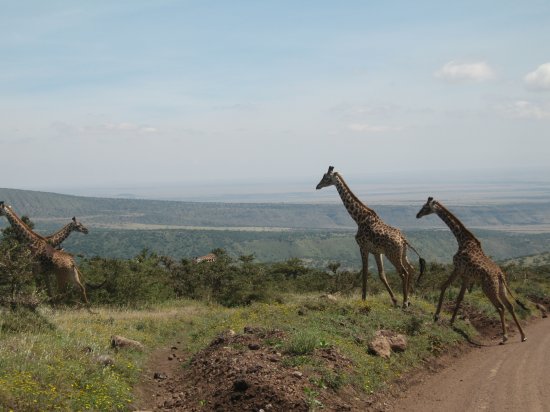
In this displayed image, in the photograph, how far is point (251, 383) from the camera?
8781 millimetres

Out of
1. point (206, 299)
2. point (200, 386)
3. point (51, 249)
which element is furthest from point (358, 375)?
point (206, 299)

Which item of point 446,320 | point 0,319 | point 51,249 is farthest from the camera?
point 51,249

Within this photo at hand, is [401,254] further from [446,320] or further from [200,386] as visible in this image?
[200,386]

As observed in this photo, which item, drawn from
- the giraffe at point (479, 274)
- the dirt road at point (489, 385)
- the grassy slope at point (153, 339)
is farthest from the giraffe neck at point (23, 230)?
the dirt road at point (489, 385)

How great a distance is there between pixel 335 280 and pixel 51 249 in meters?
15.4

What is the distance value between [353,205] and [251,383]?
9691 millimetres

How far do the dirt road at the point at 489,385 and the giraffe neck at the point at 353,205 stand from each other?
525cm

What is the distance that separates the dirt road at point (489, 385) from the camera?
9258 mm

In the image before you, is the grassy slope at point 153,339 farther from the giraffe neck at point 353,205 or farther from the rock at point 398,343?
the giraffe neck at point 353,205

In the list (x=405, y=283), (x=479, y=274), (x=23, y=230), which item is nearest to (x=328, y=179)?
(x=405, y=283)

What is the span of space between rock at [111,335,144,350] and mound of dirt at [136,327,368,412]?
123 cm

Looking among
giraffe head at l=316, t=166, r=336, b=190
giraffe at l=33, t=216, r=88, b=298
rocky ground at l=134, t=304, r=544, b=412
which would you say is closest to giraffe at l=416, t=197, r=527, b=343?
rocky ground at l=134, t=304, r=544, b=412

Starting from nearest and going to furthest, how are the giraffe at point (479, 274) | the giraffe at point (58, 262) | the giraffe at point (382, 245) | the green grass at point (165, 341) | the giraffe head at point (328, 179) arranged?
the green grass at point (165, 341)
the giraffe at point (479, 274)
the giraffe at point (382, 245)
the giraffe at point (58, 262)
the giraffe head at point (328, 179)

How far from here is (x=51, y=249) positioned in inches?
677
